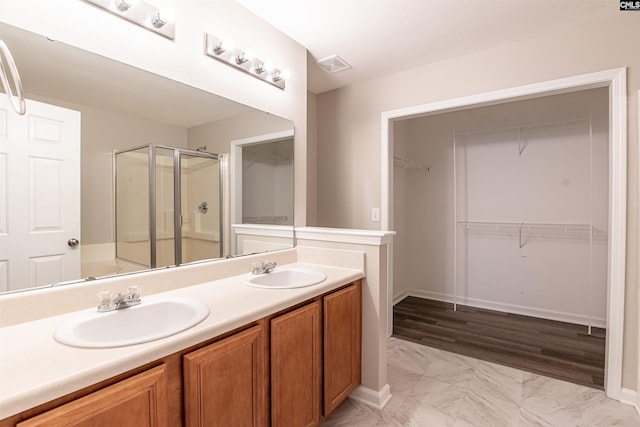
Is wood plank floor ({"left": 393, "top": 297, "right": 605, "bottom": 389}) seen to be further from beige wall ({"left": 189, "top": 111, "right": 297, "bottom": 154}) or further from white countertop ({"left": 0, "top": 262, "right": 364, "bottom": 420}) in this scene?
beige wall ({"left": 189, "top": 111, "right": 297, "bottom": 154})

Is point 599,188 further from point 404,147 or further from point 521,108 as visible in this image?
point 404,147

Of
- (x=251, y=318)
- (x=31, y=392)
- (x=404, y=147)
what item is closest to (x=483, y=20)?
(x=404, y=147)

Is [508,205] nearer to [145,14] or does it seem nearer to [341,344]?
[341,344]

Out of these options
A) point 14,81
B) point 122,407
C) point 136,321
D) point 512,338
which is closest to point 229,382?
point 122,407

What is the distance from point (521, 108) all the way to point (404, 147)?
130 cm

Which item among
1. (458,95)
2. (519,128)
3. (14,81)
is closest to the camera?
(14,81)

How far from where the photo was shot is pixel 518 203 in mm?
3451

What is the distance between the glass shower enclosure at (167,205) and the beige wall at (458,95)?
5.12ft

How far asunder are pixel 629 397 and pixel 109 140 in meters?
3.23

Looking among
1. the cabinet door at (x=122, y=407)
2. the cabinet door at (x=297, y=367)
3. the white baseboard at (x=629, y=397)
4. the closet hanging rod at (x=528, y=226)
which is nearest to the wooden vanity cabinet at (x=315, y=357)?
the cabinet door at (x=297, y=367)

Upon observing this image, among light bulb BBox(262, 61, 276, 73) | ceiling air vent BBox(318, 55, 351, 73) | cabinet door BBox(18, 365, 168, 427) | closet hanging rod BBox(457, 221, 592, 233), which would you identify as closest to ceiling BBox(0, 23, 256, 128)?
light bulb BBox(262, 61, 276, 73)

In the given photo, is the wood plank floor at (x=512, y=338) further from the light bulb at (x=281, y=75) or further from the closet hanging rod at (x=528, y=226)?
the light bulb at (x=281, y=75)

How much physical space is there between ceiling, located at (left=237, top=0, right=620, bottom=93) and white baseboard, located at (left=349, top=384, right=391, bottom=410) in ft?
7.82

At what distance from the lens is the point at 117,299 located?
1.24 m
